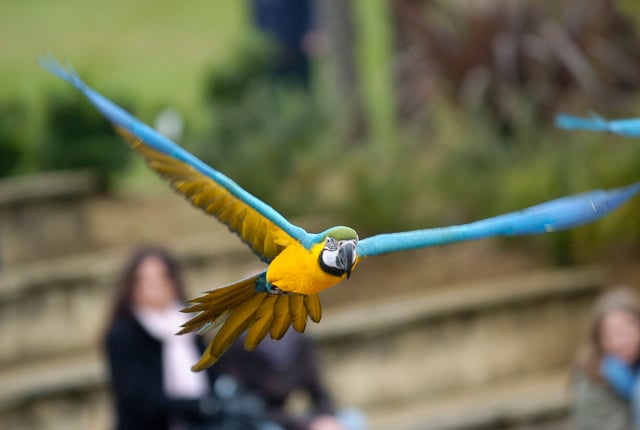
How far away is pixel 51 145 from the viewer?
706 cm

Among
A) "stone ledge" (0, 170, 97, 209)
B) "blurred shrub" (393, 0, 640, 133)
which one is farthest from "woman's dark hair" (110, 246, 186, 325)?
"blurred shrub" (393, 0, 640, 133)

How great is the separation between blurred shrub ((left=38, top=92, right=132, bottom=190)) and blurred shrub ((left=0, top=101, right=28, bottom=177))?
0.42 ft

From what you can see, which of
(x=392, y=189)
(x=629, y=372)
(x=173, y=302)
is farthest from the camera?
(x=392, y=189)

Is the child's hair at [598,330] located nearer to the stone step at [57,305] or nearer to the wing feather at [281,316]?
the stone step at [57,305]

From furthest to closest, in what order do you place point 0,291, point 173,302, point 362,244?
point 0,291 → point 173,302 → point 362,244

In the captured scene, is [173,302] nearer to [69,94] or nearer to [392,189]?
[392,189]

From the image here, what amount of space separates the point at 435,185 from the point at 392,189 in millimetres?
263

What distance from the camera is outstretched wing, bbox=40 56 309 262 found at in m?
1.05

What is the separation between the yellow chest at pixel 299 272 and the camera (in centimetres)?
94

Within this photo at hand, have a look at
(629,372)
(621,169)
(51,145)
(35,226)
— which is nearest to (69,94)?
(51,145)

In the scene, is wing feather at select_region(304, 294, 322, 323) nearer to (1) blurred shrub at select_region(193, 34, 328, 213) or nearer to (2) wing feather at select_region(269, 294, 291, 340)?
(2) wing feather at select_region(269, 294, 291, 340)

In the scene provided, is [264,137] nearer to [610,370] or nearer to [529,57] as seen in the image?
[529,57]

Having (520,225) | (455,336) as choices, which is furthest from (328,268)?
(455,336)

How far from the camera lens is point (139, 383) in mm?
3482
